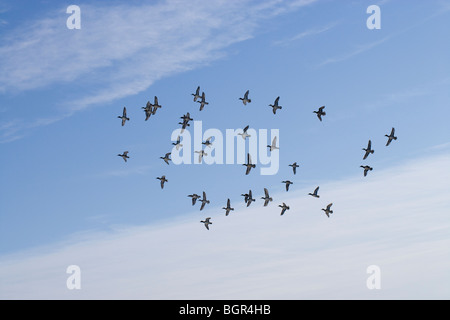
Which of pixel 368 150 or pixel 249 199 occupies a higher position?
pixel 368 150

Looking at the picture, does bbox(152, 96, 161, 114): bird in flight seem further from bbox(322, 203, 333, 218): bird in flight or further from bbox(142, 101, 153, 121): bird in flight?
bbox(322, 203, 333, 218): bird in flight

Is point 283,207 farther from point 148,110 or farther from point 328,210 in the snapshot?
point 148,110

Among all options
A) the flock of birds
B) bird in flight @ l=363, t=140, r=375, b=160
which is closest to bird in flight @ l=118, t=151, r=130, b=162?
the flock of birds

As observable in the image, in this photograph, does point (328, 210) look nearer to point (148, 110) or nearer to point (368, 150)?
point (368, 150)

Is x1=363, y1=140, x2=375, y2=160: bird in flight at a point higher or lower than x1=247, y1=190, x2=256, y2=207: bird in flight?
higher

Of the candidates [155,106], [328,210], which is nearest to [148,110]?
[155,106]

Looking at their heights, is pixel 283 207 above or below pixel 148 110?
below

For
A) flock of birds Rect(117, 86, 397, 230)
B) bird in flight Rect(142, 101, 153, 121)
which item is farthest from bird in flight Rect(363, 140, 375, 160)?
bird in flight Rect(142, 101, 153, 121)

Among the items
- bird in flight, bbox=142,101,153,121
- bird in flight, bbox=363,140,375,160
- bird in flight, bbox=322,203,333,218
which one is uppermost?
bird in flight, bbox=142,101,153,121

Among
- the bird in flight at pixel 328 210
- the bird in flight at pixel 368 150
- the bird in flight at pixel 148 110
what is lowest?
the bird in flight at pixel 328 210

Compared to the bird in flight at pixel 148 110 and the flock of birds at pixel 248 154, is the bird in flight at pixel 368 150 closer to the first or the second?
the flock of birds at pixel 248 154

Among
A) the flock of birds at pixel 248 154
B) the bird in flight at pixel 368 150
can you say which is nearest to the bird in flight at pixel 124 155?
the flock of birds at pixel 248 154

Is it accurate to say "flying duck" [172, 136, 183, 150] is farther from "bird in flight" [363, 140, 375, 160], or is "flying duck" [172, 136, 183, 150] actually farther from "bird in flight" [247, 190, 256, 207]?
"bird in flight" [363, 140, 375, 160]
